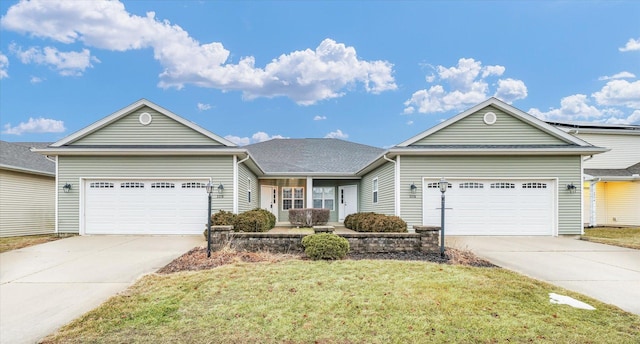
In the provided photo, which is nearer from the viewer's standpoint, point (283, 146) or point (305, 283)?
point (305, 283)

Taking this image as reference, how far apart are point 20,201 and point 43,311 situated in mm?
13010

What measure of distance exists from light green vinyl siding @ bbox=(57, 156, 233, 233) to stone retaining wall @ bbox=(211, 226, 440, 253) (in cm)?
410

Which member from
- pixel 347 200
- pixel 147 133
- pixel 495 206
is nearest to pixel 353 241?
pixel 495 206

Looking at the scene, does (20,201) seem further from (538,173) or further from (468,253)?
(538,173)

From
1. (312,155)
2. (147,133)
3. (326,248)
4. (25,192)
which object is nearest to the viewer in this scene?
(326,248)

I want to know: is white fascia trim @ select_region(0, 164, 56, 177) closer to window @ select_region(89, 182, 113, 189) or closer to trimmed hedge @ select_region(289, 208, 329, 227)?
window @ select_region(89, 182, 113, 189)

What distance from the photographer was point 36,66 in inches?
611

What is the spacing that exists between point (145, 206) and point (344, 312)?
10.7 m

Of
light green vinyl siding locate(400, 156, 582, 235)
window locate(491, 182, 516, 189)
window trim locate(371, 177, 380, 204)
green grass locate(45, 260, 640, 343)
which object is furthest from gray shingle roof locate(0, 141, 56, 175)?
window locate(491, 182, 516, 189)

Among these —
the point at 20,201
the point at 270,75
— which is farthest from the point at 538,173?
the point at 20,201

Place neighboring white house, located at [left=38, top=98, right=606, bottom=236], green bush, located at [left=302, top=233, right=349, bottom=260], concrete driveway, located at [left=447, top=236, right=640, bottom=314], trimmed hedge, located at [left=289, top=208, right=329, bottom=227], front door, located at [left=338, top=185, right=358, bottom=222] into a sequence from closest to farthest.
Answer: concrete driveway, located at [left=447, top=236, right=640, bottom=314], green bush, located at [left=302, top=233, right=349, bottom=260], neighboring white house, located at [left=38, top=98, right=606, bottom=236], trimmed hedge, located at [left=289, top=208, right=329, bottom=227], front door, located at [left=338, top=185, right=358, bottom=222]

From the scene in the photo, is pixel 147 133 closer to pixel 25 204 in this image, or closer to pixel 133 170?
pixel 133 170

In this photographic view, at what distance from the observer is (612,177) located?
16.8m

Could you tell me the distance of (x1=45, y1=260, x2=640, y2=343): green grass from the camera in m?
3.94
